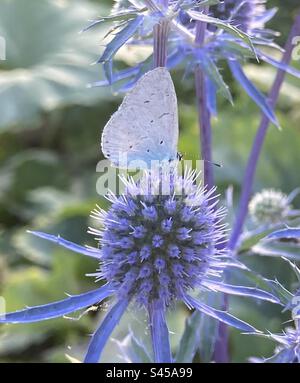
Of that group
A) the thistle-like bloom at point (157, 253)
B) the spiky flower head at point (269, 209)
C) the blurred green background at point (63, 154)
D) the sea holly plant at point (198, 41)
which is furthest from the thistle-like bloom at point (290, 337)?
→ the blurred green background at point (63, 154)

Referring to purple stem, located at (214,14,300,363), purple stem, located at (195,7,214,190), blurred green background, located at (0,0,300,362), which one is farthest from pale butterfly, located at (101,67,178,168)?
blurred green background, located at (0,0,300,362)

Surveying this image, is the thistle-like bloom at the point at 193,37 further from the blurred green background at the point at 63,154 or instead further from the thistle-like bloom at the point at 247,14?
the blurred green background at the point at 63,154

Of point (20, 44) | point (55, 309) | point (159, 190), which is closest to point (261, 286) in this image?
point (159, 190)

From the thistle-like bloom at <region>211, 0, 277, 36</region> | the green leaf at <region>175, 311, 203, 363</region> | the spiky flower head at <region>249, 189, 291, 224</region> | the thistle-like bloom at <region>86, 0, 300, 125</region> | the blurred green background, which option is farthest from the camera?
the blurred green background

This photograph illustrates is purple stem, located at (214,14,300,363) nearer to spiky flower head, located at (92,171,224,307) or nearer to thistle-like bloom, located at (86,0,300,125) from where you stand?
thistle-like bloom, located at (86,0,300,125)

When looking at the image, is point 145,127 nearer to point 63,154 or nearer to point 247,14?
point 247,14

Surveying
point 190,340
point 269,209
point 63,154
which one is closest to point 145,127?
point 190,340
